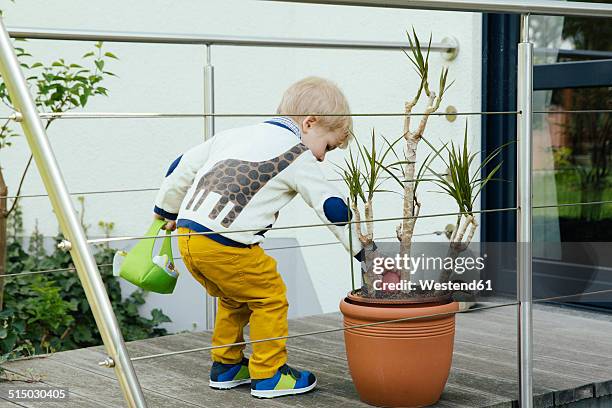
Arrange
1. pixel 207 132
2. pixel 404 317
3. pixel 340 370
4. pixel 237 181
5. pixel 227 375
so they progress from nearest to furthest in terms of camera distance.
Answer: pixel 404 317
pixel 237 181
pixel 227 375
pixel 340 370
pixel 207 132

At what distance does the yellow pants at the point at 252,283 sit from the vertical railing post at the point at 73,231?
0.85 metres

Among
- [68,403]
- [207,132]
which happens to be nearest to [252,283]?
[68,403]

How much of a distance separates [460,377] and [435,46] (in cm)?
165

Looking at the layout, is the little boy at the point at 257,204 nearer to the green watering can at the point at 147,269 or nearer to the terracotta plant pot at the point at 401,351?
the green watering can at the point at 147,269

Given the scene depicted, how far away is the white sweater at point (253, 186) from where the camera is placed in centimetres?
240

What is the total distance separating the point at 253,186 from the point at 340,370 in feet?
2.07

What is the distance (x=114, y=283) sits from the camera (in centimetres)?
466

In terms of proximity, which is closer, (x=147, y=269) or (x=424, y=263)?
(x=147, y=269)

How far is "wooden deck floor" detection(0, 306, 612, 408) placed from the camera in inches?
96.7

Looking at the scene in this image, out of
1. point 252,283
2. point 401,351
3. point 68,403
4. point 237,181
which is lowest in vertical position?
point 68,403

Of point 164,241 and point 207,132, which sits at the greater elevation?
point 207,132

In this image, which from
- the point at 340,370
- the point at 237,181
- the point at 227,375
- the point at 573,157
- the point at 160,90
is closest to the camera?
the point at 237,181

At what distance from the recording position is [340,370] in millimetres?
2740

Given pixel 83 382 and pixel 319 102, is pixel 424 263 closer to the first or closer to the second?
pixel 319 102
